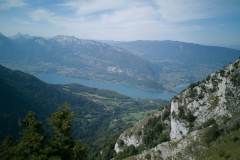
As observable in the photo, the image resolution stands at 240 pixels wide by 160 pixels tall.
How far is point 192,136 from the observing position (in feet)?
181

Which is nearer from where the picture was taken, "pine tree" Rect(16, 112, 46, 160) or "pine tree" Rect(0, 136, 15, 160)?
"pine tree" Rect(16, 112, 46, 160)

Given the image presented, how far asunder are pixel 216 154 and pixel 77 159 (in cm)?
2149

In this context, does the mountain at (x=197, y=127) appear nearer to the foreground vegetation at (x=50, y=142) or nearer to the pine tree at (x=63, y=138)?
the pine tree at (x=63, y=138)

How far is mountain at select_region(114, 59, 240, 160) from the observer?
162 ft

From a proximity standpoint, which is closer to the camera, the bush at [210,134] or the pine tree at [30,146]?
the pine tree at [30,146]

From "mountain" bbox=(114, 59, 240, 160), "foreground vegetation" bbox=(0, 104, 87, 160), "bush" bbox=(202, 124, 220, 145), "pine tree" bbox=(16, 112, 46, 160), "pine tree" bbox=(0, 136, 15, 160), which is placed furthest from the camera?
"bush" bbox=(202, 124, 220, 145)

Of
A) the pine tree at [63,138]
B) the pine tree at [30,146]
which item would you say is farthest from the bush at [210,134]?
the pine tree at [30,146]

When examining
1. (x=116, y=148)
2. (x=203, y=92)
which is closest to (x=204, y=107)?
(x=203, y=92)

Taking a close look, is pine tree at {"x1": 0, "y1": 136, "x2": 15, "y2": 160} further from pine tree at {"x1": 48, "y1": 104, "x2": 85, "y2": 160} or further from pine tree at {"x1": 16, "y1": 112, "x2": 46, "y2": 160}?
pine tree at {"x1": 48, "y1": 104, "x2": 85, "y2": 160}

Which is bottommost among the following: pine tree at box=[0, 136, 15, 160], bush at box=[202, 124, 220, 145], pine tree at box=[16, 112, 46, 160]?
pine tree at box=[0, 136, 15, 160]

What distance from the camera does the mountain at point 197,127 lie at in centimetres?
4950

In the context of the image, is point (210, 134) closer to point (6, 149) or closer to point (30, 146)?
point (30, 146)

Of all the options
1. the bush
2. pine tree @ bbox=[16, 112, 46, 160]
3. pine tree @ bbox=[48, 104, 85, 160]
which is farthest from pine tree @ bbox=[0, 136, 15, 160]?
the bush

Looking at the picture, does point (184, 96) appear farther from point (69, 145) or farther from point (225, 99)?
point (69, 145)
